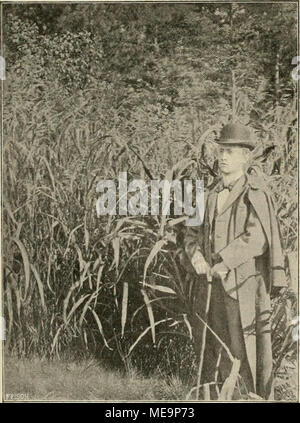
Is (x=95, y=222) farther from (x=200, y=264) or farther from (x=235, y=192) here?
(x=235, y=192)

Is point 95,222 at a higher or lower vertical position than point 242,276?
higher

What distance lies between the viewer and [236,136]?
108 inches

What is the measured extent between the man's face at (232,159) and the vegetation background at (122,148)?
5cm

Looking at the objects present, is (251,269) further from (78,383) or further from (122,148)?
(78,383)

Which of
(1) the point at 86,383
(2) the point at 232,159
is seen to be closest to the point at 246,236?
(2) the point at 232,159

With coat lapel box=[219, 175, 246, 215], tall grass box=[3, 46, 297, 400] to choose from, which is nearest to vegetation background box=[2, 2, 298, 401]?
tall grass box=[3, 46, 297, 400]

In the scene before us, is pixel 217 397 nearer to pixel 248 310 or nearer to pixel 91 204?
pixel 248 310

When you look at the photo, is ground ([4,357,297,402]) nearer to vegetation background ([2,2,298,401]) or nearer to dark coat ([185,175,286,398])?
vegetation background ([2,2,298,401])

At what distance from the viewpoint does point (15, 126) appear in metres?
2.78

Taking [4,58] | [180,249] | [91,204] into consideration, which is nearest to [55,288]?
[91,204]

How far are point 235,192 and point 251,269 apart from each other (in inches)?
13.2

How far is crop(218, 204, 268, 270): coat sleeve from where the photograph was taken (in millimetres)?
2703

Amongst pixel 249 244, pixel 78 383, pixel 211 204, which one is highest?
pixel 211 204
